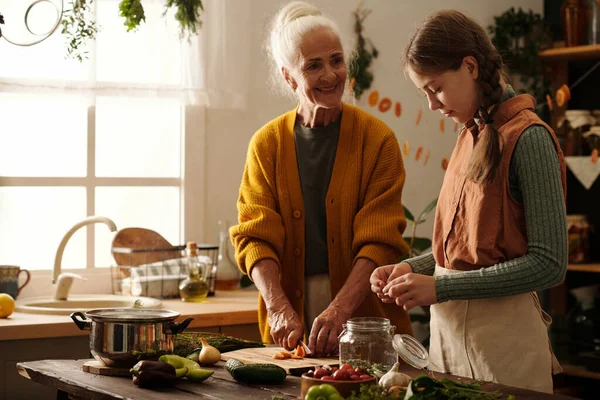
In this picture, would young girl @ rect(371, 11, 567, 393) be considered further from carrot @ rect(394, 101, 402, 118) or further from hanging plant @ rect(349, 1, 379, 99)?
carrot @ rect(394, 101, 402, 118)

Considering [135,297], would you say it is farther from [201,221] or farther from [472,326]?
[472,326]

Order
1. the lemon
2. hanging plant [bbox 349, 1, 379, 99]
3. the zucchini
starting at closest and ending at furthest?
1. the zucchini
2. the lemon
3. hanging plant [bbox 349, 1, 379, 99]

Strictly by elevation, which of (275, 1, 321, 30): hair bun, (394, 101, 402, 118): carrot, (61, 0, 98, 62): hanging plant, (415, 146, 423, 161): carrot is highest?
(61, 0, 98, 62): hanging plant

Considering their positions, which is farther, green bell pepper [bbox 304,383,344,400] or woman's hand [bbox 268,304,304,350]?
woman's hand [bbox 268,304,304,350]

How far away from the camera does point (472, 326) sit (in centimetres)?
189


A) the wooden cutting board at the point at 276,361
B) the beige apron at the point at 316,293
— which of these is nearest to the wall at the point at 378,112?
the beige apron at the point at 316,293

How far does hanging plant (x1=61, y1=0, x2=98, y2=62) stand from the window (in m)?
0.06

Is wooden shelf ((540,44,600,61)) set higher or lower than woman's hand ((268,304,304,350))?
higher

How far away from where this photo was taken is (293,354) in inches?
84.2

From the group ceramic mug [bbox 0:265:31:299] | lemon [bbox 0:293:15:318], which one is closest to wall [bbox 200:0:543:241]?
ceramic mug [bbox 0:265:31:299]

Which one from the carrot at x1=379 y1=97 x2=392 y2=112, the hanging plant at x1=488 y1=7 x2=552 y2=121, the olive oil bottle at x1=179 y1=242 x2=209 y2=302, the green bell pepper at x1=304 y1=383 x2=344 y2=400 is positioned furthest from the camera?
the hanging plant at x1=488 y1=7 x2=552 y2=121

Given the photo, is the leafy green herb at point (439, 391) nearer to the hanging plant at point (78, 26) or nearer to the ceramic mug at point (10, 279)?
the ceramic mug at point (10, 279)

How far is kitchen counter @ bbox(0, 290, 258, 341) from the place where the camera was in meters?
2.81

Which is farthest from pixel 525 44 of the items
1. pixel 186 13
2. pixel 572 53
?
pixel 186 13
